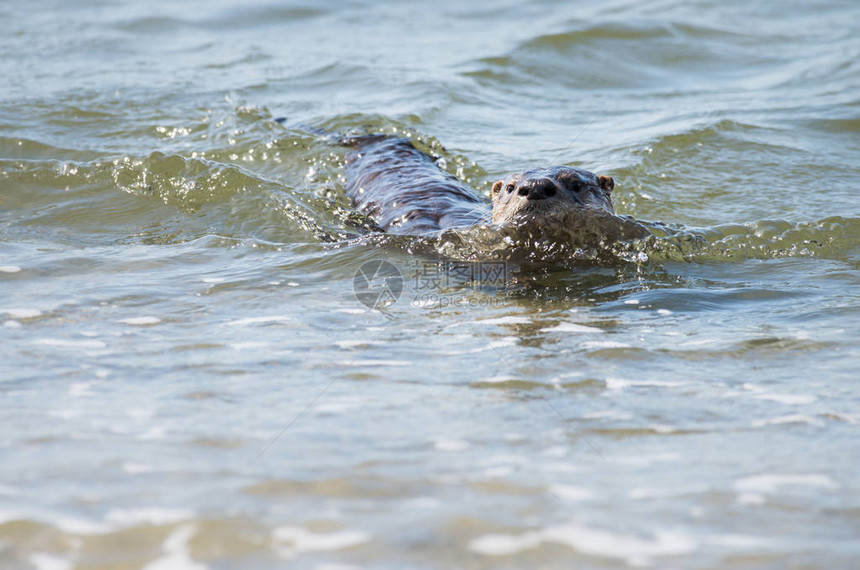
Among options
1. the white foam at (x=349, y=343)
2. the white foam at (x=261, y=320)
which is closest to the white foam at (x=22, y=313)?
the white foam at (x=261, y=320)

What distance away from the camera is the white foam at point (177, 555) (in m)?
1.85

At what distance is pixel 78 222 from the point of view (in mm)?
5328

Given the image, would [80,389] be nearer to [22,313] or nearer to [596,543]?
[22,313]

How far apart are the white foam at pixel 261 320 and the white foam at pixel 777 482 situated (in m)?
1.96

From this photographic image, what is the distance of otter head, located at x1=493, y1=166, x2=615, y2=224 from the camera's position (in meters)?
4.09

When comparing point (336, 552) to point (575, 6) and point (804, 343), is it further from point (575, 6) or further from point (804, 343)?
point (575, 6)

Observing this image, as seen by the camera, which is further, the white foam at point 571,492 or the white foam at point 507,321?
the white foam at point 507,321

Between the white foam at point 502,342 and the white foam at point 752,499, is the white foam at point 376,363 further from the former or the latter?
the white foam at point 752,499

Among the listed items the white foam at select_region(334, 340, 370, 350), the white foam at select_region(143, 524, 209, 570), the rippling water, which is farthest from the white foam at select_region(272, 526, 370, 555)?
the white foam at select_region(334, 340, 370, 350)

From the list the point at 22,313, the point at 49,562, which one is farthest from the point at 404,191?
the point at 49,562

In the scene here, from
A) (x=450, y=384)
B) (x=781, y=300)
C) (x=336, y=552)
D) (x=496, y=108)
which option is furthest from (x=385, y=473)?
(x=496, y=108)

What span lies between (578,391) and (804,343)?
3.30 feet

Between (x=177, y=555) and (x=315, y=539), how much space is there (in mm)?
298

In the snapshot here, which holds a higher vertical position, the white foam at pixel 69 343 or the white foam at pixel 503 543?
the white foam at pixel 69 343
